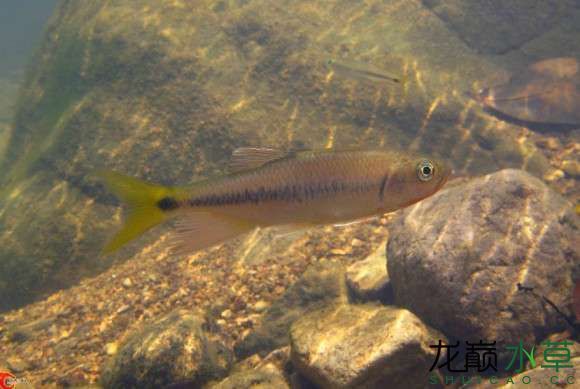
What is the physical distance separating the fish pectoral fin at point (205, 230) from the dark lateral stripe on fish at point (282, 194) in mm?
92

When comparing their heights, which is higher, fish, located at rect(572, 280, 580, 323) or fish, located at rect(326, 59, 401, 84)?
fish, located at rect(326, 59, 401, 84)

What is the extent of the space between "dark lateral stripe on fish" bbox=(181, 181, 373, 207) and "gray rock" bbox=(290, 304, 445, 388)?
168cm

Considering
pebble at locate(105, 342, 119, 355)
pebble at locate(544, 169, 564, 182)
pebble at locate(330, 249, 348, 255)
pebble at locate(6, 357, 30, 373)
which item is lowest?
pebble at locate(6, 357, 30, 373)

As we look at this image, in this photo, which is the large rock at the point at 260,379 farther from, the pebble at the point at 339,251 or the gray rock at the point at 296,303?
the pebble at the point at 339,251

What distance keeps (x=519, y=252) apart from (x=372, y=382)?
186cm

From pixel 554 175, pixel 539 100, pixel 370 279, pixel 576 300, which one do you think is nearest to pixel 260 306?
pixel 370 279

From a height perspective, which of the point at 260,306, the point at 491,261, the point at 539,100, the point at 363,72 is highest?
the point at 363,72

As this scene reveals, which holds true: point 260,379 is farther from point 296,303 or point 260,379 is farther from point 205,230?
point 205,230

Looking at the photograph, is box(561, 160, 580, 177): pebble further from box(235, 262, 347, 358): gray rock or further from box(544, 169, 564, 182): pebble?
box(235, 262, 347, 358): gray rock

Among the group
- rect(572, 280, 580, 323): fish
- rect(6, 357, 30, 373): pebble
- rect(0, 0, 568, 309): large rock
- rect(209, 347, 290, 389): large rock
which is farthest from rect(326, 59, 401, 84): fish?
rect(6, 357, 30, 373): pebble

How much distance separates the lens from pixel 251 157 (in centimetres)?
267

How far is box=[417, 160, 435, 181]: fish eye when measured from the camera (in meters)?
2.29

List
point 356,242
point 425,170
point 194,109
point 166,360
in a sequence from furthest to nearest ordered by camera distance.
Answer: point 194,109 → point 356,242 → point 166,360 → point 425,170

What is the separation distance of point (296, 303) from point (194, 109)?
361 centimetres
